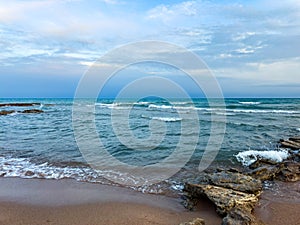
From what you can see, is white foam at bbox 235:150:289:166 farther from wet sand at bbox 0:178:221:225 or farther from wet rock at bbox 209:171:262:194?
wet sand at bbox 0:178:221:225

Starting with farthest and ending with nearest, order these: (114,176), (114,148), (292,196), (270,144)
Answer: (270,144) < (114,148) < (114,176) < (292,196)

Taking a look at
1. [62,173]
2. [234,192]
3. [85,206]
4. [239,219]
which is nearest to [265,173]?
[234,192]

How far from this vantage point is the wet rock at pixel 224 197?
15.7 ft

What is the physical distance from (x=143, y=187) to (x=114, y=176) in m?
1.19

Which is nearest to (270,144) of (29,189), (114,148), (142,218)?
(114,148)

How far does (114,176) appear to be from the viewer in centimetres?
720

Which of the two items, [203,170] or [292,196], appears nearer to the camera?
[292,196]

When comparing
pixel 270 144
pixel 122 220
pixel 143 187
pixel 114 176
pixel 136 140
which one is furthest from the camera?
pixel 136 140

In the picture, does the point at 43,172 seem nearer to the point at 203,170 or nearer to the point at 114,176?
the point at 114,176

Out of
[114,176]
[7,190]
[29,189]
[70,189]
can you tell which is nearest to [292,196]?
[114,176]

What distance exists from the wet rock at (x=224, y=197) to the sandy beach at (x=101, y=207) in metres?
0.21

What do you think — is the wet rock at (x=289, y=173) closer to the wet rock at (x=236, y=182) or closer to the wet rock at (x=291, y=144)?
the wet rock at (x=236, y=182)

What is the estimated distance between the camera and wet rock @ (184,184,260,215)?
4.79 meters

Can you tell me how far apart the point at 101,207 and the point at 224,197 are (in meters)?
2.57
